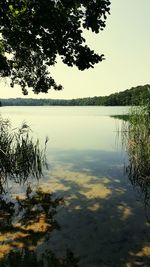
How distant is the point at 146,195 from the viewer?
845 centimetres

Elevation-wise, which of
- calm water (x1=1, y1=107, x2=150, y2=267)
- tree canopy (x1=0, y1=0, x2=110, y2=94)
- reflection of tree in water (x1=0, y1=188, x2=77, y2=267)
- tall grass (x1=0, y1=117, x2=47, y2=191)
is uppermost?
tree canopy (x1=0, y1=0, x2=110, y2=94)

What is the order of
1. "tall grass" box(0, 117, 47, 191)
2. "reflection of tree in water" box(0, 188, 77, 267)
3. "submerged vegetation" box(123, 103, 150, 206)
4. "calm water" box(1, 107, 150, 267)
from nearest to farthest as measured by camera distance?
"reflection of tree in water" box(0, 188, 77, 267)
"calm water" box(1, 107, 150, 267)
"submerged vegetation" box(123, 103, 150, 206)
"tall grass" box(0, 117, 47, 191)

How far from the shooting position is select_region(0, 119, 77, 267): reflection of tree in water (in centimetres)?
508

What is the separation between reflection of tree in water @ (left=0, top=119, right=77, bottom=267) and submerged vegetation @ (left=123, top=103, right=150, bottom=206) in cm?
288

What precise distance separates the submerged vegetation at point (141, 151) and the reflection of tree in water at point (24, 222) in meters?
2.88

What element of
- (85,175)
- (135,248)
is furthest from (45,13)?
(85,175)

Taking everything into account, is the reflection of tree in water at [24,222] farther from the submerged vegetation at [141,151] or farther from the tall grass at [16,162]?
the submerged vegetation at [141,151]

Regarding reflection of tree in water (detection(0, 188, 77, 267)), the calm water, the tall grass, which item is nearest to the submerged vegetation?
the calm water

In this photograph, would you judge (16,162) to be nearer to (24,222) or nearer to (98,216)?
(24,222)

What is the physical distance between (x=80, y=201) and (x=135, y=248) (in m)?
2.94

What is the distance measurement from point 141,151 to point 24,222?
536 centimetres

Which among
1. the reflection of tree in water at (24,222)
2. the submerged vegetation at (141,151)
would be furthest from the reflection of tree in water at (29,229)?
the submerged vegetation at (141,151)

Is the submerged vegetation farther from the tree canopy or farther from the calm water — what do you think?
the tree canopy

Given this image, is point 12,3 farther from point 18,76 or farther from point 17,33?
point 18,76
